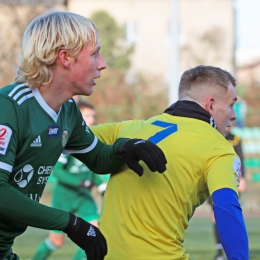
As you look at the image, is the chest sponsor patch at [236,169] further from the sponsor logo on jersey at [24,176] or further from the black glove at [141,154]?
the sponsor logo on jersey at [24,176]

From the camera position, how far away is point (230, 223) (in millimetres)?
2863

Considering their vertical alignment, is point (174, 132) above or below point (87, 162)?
above

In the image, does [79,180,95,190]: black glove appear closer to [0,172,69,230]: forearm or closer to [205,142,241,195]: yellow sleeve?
[205,142,241,195]: yellow sleeve

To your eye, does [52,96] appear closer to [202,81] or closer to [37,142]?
[37,142]

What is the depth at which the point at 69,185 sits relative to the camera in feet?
26.2

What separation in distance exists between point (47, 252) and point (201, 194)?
4638mm

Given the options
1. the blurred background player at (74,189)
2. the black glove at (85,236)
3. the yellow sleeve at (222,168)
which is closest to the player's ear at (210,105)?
the yellow sleeve at (222,168)

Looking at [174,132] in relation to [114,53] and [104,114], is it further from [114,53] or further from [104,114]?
[114,53]

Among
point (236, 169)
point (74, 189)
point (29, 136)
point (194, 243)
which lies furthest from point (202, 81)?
point (194, 243)

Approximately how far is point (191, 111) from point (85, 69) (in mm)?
589

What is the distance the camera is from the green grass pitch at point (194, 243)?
29.8 feet

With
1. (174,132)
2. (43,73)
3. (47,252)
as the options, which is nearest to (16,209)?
(43,73)

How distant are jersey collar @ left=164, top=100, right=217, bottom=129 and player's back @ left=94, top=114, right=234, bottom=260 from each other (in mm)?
33

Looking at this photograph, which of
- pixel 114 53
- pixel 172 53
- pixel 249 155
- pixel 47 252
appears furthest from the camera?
pixel 114 53
